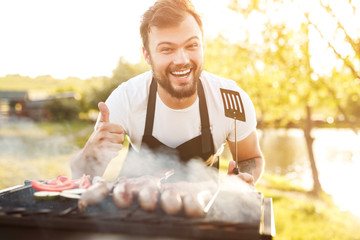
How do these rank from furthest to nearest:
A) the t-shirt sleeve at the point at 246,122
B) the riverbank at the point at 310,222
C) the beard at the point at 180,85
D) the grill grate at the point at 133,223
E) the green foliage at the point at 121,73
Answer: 1. the green foliage at the point at 121,73
2. the riverbank at the point at 310,222
3. the t-shirt sleeve at the point at 246,122
4. the beard at the point at 180,85
5. the grill grate at the point at 133,223

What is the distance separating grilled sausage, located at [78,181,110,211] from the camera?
5.41ft

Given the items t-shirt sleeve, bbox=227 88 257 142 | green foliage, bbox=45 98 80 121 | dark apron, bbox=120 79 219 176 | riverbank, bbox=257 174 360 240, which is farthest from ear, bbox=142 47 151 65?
green foliage, bbox=45 98 80 121

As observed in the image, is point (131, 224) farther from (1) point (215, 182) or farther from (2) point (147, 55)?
(2) point (147, 55)

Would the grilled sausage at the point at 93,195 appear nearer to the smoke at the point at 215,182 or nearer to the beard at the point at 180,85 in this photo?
the smoke at the point at 215,182

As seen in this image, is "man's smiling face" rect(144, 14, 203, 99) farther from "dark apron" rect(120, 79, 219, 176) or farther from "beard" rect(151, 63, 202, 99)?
"dark apron" rect(120, 79, 219, 176)

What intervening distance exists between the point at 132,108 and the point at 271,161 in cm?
2344

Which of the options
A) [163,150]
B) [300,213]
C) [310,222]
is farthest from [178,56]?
[300,213]

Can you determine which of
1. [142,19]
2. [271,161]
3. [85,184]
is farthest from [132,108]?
[271,161]

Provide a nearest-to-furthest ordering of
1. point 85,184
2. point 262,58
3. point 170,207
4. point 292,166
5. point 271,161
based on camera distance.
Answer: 1. point 170,207
2. point 85,184
3. point 262,58
4. point 292,166
5. point 271,161

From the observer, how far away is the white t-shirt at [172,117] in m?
2.90

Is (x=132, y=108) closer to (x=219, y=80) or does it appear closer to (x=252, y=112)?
(x=219, y=80)

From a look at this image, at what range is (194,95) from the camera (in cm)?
292

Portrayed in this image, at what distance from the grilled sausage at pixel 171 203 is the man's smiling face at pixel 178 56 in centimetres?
130

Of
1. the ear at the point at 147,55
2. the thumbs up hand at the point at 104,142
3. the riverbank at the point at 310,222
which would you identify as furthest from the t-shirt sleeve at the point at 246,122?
the riverbank at the point at 310,222
